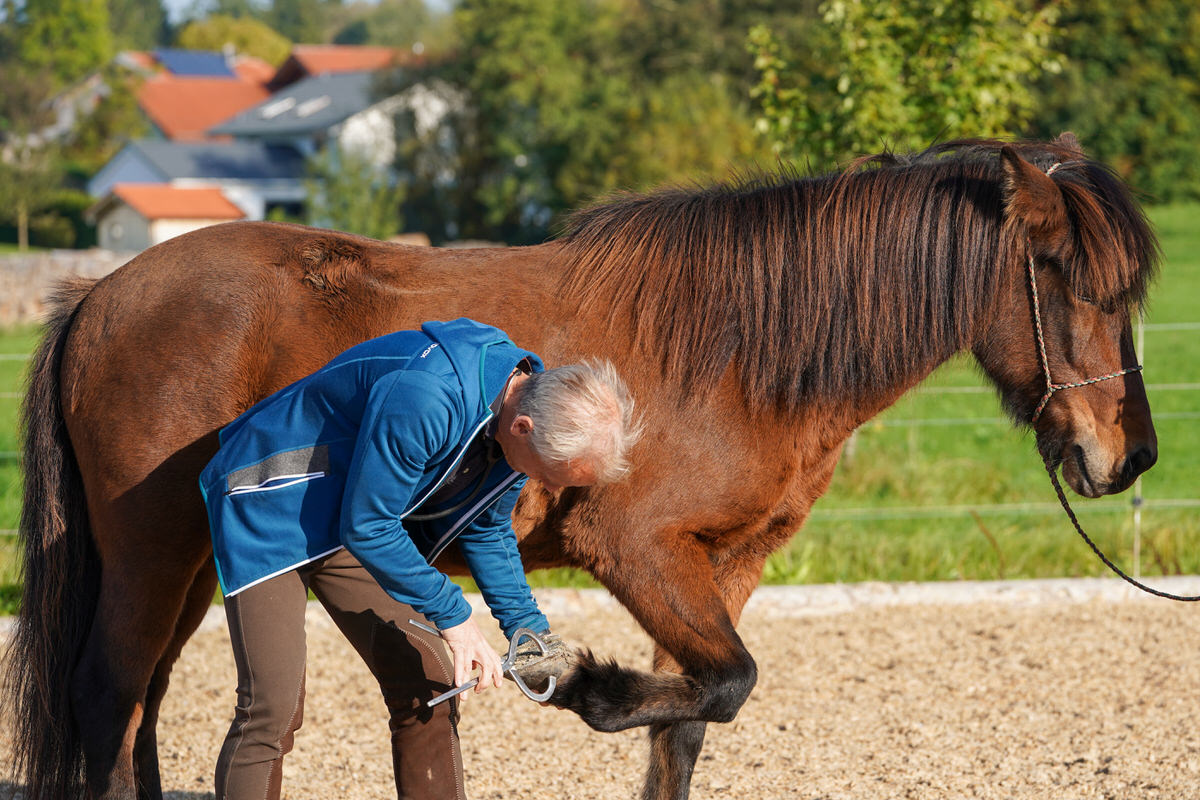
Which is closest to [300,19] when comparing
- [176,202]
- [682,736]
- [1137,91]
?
[176,202]

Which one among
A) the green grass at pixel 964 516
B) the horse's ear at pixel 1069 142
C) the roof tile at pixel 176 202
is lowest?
the roof tile at pixel 176 202

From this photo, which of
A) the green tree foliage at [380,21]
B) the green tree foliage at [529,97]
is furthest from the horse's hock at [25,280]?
the green tree foliage at [380,21]

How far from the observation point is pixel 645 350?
3.09 m

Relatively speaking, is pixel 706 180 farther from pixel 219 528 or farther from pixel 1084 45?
pixel 1084 45

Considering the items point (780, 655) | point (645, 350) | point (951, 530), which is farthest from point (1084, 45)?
point (645, 350)

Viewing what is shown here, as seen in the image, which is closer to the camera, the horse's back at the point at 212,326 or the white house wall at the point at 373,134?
the horse's back at the point at 212,326

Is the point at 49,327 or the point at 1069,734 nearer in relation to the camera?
the point at 49,327

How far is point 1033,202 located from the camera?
299 cm

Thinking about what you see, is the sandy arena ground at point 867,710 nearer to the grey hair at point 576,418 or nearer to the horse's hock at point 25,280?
the grey hair at point 576,418

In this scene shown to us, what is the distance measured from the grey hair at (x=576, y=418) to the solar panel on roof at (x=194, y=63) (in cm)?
8173

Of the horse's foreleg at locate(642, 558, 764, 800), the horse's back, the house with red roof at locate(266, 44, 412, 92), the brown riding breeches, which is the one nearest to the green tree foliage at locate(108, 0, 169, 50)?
the house with red roof at locate(266, 44, 412, 92)

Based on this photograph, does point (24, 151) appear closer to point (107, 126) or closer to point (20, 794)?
point (107, 126)

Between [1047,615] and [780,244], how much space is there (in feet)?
11.3

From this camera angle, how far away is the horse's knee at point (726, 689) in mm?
2805
